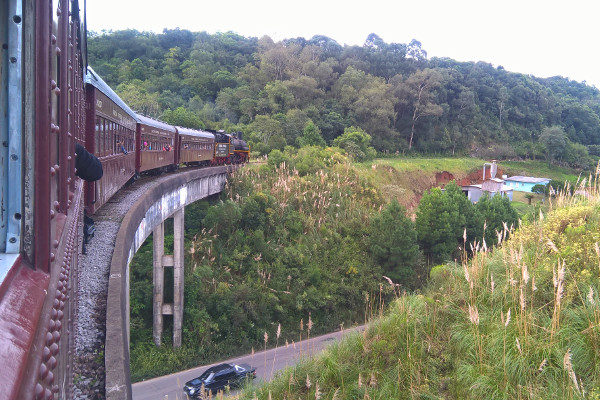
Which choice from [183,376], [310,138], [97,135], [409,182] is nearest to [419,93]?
[409,182]

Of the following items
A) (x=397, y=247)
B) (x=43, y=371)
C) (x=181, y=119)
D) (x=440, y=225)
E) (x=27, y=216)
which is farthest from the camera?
(x=181, y=119)

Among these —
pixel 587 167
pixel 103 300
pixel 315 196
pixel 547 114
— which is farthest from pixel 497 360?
pixel 547 114

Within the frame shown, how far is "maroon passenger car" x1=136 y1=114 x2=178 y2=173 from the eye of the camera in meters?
12.0

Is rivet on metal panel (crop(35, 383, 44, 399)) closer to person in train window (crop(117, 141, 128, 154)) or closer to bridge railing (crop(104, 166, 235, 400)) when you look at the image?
bridge railing (crop(104, 166, 235, 400))

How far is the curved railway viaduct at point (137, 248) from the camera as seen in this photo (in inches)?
125

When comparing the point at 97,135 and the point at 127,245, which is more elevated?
the point at 97,135

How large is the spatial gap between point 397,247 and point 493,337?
1157cm

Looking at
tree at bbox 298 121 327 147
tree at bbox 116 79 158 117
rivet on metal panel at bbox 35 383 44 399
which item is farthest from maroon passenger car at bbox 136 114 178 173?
tree at bbox 298 121 327 147

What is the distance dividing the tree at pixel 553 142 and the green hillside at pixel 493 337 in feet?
140

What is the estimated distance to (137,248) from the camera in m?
8.98

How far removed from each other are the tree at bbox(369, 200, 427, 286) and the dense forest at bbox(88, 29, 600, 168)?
13963 mm

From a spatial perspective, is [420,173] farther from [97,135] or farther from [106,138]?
[97,135]

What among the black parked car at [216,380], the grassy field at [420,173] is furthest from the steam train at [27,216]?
the grassy field at [420,173]

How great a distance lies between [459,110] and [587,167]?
46.5 ft
